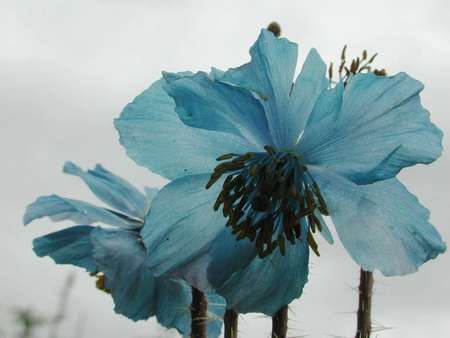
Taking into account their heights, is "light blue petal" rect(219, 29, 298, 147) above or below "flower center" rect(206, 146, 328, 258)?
above

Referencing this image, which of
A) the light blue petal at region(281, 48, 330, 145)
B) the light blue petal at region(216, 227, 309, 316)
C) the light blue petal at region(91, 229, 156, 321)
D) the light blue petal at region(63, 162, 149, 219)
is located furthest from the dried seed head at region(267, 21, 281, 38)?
the light blue petal at region(63, 162, 149, 219)

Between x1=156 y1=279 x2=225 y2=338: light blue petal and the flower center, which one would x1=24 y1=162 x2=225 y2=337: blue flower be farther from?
the flower center

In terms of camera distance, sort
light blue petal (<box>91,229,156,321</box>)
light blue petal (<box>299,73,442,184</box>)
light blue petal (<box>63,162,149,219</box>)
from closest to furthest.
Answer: light blue petal (<box>299,73,442,184</box>) < light blue petal (<box>91,229,156,321</box>) < light blue petal (<box>63,162,149,219</box>)

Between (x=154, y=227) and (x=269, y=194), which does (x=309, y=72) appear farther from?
(x=154, y=227)

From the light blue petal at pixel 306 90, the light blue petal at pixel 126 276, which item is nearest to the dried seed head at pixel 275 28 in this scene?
the light blue petal at pixel 306 90

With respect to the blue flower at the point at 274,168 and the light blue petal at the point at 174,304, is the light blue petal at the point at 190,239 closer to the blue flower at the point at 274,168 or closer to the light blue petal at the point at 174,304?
the blue flower at the point at 274,168

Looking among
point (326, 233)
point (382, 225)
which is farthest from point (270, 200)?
point (382, 225)
